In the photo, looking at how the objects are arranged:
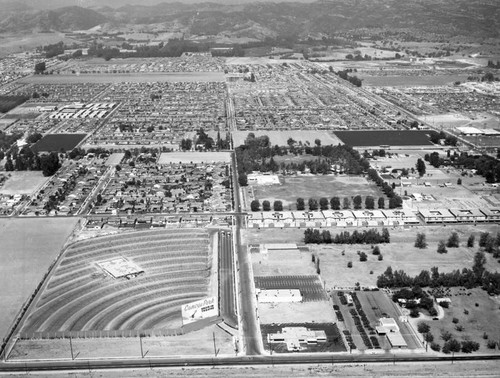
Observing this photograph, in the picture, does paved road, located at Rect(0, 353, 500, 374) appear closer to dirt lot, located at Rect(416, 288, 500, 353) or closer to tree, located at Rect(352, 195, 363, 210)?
dirt lot, located at Rect(416, 288, 500, 353)

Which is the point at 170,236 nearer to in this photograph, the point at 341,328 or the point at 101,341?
the point at 101,341

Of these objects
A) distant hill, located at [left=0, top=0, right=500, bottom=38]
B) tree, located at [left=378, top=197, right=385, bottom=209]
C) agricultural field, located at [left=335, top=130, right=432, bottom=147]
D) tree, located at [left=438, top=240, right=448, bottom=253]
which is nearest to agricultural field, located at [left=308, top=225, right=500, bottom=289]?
tree, located at [left=438, top=240, right=448, bottom=253]

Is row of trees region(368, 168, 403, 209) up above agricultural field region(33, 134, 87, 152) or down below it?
above

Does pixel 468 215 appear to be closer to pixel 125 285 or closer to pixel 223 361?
pixel 223 361

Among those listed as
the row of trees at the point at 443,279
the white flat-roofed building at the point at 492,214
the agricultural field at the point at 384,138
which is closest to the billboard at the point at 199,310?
the row of trees at the point at 443,279

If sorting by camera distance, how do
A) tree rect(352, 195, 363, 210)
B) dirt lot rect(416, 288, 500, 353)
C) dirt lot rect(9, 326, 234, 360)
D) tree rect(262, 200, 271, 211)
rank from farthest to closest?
tree rect(352, 195, 363, 210), tree rect(262, 200, 271, 211), dirt lot rect(416, 288, 500, 353), dirt lot rect(9, 326, 234, 360)

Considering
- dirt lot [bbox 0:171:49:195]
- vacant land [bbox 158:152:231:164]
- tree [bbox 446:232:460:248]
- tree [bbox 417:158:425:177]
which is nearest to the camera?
tree [bbox 446:232:460:248]

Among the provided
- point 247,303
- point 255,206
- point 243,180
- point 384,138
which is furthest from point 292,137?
point 247,303

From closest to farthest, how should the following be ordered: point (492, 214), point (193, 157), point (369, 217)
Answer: point (369, 217) < point (492, 214) < point (193, 157)

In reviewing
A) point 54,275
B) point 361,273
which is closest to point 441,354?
point 361,273
